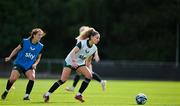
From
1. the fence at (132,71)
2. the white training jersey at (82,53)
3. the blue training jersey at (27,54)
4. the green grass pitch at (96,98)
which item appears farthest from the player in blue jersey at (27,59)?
the fence at (132,71)

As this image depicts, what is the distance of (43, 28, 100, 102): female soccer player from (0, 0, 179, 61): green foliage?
3827 centimetres

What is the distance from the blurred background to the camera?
57156mm

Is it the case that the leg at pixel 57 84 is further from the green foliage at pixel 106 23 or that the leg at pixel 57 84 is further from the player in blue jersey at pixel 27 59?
the green foliage at pixel 106 23

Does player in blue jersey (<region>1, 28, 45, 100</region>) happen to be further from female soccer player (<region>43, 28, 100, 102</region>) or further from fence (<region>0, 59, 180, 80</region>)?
fence (<region>0, 59, 180, 80</region>)

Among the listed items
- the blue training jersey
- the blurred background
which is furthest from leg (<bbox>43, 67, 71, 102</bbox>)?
the blurred background

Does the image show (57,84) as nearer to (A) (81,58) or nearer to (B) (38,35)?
(A) (81,58)

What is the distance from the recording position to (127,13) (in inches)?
2314

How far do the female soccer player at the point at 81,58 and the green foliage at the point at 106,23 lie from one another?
3827 cm

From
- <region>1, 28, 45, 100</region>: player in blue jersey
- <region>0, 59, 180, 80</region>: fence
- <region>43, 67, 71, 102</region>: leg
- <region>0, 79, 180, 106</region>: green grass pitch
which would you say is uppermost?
<region>1, 28, 45, 100</region>: player in blue jersey

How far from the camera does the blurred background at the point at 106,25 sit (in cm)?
5716

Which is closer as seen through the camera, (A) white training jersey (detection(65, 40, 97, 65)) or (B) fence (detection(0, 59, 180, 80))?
(A) white training jersey (detection(65, 40, 97, 65))

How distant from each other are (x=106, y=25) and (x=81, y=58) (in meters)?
40.9

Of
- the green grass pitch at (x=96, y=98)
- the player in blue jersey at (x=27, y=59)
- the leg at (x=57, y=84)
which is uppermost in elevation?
the player in blue jersey at (x=27, y=59)

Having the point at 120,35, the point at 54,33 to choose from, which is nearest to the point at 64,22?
the point at 54,33
